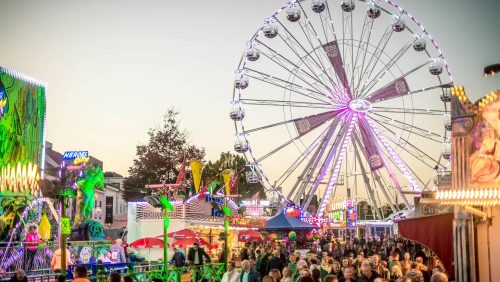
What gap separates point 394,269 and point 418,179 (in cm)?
2420

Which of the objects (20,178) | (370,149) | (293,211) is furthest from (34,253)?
(370,149)

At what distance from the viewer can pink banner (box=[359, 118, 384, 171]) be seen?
37.1 meters

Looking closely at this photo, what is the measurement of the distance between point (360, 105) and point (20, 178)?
732 inches

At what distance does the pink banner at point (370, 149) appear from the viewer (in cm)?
3706

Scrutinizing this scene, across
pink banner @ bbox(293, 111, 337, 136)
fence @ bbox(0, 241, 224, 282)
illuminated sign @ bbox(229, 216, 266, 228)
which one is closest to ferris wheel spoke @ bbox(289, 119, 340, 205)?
pink banner @ bbox(293, 111, 337, 136)

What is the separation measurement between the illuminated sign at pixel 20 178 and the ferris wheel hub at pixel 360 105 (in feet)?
56.9

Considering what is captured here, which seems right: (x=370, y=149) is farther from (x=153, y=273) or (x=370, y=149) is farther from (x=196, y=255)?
(x=153, y=273)

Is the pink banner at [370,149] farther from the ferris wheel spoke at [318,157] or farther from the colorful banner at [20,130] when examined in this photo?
the colorful banner at [20,130]

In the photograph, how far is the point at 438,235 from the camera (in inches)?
641

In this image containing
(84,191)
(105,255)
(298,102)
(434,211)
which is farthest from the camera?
(298,102)

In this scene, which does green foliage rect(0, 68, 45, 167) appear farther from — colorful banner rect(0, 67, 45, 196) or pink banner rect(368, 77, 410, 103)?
pink banner rect(368, 77, 410, 103)

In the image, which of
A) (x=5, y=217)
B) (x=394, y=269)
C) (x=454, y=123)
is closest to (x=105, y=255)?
(x=5, y=217)

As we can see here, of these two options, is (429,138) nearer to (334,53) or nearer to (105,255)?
(334,53)

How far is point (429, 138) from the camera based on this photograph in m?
37.3
